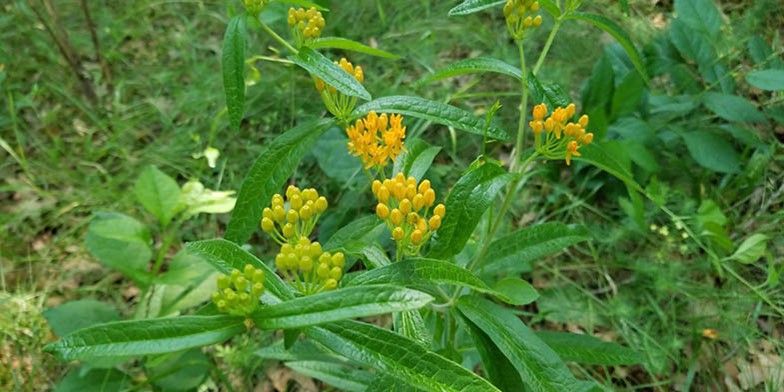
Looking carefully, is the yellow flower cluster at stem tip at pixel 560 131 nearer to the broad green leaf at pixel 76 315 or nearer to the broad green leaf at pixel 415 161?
the broad green leaf at pixel 415 161

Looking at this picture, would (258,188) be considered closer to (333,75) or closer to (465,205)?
(333,75)

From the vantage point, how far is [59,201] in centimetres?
287

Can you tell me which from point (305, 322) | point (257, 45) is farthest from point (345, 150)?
point (305, 322)

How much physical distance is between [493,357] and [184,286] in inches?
49.3

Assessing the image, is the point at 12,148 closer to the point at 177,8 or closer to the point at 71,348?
the point at 177,8

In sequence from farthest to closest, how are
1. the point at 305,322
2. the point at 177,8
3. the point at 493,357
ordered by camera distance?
1. the point at 177,8
2. the point at 493,357
3. the point at 305,322

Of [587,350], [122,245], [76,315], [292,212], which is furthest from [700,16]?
[76,315]

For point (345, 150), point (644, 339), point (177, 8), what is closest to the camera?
point (644, 339)

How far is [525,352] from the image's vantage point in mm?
1270

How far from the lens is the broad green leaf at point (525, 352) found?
4.11ft

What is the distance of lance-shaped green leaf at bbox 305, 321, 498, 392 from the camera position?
3.22ft

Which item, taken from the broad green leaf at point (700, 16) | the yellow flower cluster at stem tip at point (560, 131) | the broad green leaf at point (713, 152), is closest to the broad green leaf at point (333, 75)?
the yellow flower cluster at stem tip at point (560, 131)

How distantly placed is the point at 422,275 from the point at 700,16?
6.89ft

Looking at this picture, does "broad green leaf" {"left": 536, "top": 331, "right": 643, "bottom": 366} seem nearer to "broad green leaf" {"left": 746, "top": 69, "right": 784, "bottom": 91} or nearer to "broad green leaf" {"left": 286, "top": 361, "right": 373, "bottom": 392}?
"broad green leaf" {"left": 286, "top": 361, "right": 373, "bottom": 392}
